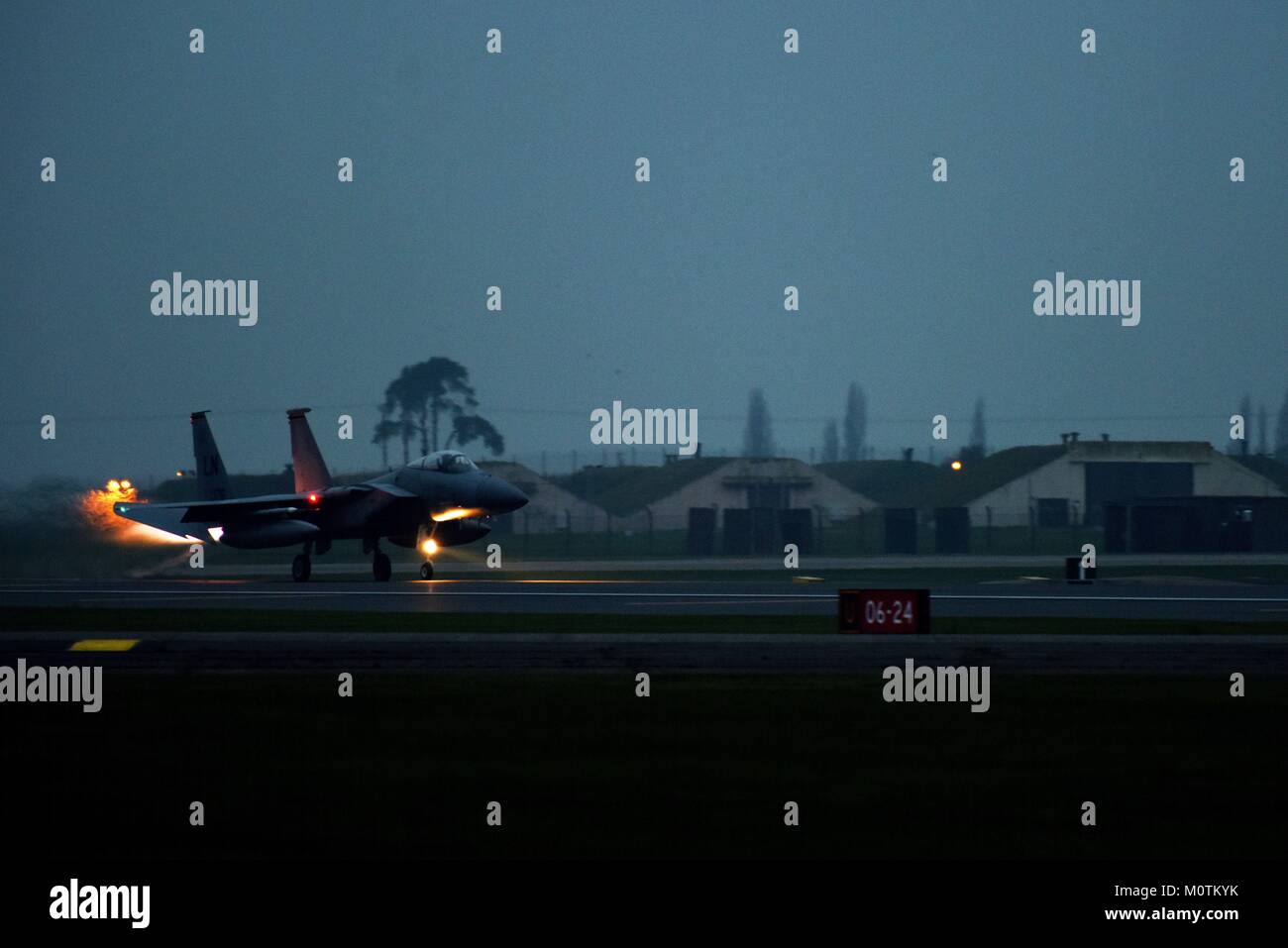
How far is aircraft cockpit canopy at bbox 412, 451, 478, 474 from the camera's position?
4009cm

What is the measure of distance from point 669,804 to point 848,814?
4.44 ft

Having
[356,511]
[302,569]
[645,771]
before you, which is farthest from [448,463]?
[645,771]

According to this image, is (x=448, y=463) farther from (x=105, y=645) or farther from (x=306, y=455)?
(x=105, y=645)

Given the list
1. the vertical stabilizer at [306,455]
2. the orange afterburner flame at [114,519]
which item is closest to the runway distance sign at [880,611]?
the vertical stabilizer at [306,455]

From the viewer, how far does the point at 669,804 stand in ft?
37.1

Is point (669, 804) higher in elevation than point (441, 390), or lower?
lower

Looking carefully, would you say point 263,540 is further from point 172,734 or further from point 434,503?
point 172,734

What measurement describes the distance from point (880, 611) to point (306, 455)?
26.4 m

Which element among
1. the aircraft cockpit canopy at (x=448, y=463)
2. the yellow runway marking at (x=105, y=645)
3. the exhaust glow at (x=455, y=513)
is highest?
the aircraft cockpit canopy at (x=448, y=463)

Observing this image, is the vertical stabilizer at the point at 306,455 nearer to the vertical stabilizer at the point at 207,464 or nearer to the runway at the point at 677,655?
the vertical stabilizer at the point at 207,464

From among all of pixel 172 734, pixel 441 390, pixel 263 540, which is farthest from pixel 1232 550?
pixel 441 390

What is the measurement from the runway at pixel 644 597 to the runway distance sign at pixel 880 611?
22.8 feet

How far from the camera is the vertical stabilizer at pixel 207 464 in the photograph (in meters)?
44.8
